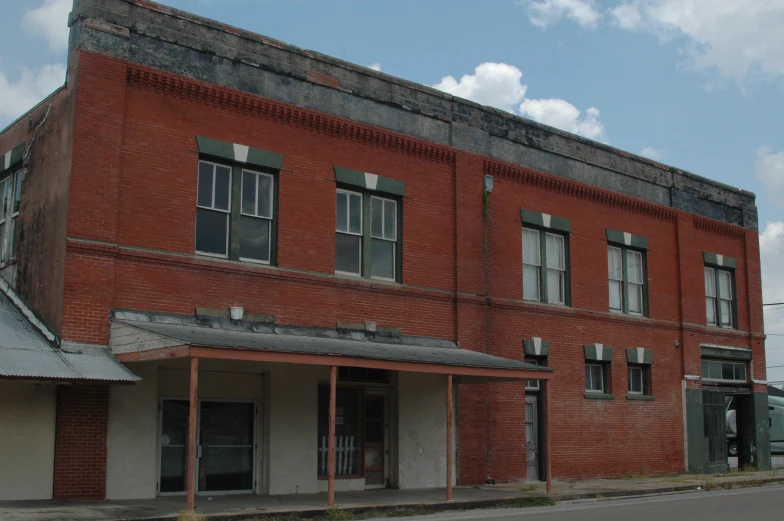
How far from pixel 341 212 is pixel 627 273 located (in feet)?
33.1

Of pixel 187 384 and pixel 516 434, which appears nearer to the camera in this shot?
pixel 187 384

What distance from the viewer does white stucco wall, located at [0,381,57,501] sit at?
14477 millimetres

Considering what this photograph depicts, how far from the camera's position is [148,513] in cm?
1351

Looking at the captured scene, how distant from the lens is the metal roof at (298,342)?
48.4 feet

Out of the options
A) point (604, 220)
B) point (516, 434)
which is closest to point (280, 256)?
point (516, 434)

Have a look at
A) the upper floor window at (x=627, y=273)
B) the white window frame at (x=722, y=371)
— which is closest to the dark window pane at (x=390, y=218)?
the upper floor window at (x=627, y=273)

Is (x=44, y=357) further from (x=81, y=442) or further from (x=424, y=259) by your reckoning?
(x=424, y=259)

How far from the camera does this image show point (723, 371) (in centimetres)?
2881

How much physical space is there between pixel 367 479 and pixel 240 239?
584cm

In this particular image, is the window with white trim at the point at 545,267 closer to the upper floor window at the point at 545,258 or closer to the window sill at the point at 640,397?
the upper floor window at the point at 545,258

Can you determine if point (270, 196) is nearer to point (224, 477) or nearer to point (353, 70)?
point (353, 70)

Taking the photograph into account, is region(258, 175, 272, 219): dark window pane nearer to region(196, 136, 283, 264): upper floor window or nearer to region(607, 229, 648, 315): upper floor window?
region(196, 136, 283, 264): upper floor window

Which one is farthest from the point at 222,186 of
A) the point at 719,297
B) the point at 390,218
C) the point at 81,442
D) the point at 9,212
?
the point at 719,297

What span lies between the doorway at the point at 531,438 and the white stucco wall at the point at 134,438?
10.0 m
